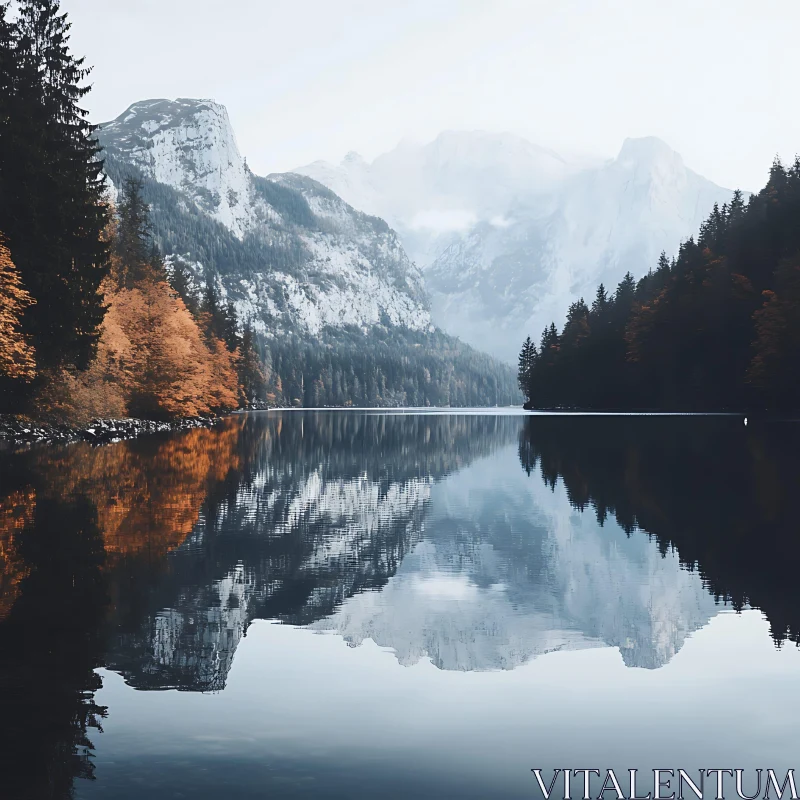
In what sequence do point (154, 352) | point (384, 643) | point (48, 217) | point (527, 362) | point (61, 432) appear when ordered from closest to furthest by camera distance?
point (384, 643)
point (48, 217)
point (61, 432)
point (154, 352)
point (527, 362)

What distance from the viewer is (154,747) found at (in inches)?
254

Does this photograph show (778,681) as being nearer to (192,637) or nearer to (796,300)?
(192,637)

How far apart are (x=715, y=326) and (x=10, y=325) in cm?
7762

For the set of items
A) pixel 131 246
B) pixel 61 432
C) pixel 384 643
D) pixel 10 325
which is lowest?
pixel 384 643

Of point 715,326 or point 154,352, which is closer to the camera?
point 154,352

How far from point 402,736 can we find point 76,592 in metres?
Result: 6.21

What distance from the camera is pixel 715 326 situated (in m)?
95.4

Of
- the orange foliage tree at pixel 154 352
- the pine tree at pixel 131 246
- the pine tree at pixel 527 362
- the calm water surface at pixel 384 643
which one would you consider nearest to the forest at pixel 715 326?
the pine tree at pixel 527 362

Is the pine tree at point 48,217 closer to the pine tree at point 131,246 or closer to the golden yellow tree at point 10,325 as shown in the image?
the golden yellow tree at point 10,325

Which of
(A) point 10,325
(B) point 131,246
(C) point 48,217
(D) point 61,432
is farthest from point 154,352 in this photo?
(A) point 10,325

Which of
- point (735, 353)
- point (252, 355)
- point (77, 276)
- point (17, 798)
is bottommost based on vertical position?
point (17, 798)

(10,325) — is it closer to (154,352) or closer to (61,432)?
(61,432)

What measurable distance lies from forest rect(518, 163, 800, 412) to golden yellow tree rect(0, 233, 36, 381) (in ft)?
198

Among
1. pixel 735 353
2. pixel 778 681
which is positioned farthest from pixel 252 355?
pixel 778 681
